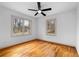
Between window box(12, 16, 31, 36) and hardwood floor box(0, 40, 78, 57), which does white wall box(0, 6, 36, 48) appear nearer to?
window box(12, 16, 31, 36)

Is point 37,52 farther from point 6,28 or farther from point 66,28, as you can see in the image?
point 66,28

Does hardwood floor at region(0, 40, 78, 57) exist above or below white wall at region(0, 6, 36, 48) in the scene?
below

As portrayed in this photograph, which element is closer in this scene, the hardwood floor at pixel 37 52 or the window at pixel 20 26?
the hardwood floor at pixel 37 52

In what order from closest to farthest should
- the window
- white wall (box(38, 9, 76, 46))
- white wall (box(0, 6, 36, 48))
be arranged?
white wall (box(0, 6, 36, 48)) < white wall (box(38, 9, 76, 46)) < the window

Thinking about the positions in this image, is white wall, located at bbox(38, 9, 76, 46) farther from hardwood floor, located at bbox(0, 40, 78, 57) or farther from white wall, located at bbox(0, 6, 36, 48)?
white wall, located at bbox(0, 6, 36, 48)

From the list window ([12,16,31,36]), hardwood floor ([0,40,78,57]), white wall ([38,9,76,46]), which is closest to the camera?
hardwood floor ([0,40,78,57])

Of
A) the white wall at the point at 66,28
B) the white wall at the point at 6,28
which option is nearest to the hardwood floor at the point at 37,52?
the white wall at the point at 6,28

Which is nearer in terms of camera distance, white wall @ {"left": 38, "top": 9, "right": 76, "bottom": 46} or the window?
white wall @ {"left": 38, "top": 9, "right": 76, "bottom": 46}

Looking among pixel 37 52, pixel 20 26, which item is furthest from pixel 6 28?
pixel 37 52

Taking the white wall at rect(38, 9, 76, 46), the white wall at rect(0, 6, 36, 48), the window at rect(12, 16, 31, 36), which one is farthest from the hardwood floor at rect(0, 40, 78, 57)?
the window at rect(12, 16, 31, 36)

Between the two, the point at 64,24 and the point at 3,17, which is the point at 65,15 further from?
the point at 3,17

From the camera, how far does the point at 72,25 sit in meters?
3.93

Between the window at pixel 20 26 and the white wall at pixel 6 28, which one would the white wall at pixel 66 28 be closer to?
the window at pixel 20 26

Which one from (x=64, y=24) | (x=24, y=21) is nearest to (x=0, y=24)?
(x=24, y=21)
